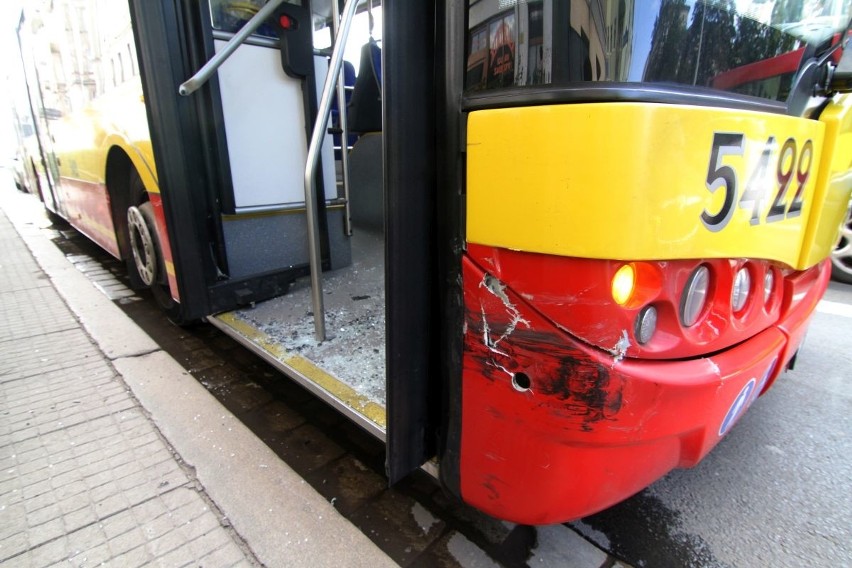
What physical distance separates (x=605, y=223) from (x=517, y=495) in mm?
815

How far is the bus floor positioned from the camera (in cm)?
203

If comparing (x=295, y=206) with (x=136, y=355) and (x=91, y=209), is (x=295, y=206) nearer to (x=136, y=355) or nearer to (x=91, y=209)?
(x=136, y=355)

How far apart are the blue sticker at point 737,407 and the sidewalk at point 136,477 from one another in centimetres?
122

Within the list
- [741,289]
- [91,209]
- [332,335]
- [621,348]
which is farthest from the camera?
[91,209]

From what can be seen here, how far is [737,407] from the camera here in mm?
1424

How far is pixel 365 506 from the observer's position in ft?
6.08

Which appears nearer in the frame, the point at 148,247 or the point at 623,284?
the point at 623,284

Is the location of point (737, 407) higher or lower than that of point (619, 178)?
lower

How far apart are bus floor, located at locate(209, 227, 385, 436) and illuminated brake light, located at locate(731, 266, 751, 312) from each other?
1.27 metres

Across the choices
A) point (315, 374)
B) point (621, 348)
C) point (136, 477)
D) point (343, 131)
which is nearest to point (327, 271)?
point (343, 131)

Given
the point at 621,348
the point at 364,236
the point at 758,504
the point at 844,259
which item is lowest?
the point at 758,504

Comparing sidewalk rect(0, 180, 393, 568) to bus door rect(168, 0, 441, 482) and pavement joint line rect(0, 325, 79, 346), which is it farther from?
bus door rect(168, 0, 441, 482)

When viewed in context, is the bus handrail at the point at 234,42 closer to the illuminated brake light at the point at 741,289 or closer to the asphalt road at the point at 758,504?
the illuminated brake light at the point at 741,289

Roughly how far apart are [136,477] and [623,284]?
7.14 ft
